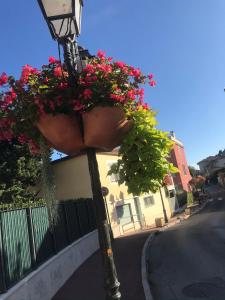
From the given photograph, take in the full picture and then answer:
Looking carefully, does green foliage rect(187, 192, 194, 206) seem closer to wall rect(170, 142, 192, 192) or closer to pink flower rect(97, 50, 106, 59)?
wall rect(170, 142, 192, 192)

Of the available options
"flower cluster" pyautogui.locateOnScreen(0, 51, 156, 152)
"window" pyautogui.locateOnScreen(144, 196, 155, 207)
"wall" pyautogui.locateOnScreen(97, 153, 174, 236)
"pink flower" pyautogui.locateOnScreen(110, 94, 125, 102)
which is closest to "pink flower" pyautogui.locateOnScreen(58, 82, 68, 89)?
"flower cluster" pyautogui.locateOnScreen(0, 51, 156, 152)

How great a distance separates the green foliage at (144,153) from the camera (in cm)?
388

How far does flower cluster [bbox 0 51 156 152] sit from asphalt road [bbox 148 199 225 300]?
18.5ft

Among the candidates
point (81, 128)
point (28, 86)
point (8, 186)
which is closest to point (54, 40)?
point (28, 86)

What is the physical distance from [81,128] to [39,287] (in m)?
6.40

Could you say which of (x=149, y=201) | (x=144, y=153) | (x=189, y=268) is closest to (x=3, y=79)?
(x=144, y=153)

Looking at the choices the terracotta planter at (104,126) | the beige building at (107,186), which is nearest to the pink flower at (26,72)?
the terracotta planter at (104,126)

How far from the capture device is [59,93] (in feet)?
11.8

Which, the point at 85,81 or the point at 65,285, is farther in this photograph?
the point at 65,285

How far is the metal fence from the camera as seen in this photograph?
789 cm

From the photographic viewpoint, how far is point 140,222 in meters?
28.5

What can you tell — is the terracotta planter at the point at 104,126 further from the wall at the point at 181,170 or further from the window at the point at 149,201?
the wall at the point at 181,170

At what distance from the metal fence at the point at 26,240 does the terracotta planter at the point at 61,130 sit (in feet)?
15.5

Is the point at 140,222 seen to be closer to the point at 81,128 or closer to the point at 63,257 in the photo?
the point at 63,257
